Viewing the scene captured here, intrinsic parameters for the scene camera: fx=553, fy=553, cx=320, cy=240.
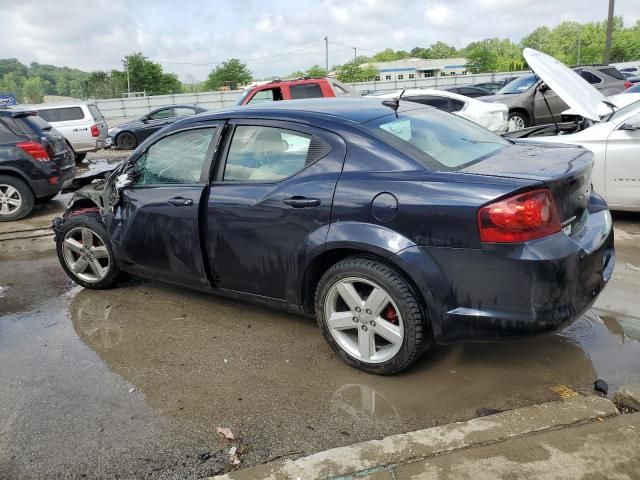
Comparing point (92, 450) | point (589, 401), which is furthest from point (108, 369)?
point (589, 401)

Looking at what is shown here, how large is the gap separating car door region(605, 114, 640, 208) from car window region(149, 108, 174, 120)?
1558 centimetres

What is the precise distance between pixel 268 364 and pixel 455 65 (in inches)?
4225

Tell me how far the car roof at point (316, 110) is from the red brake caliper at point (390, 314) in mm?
1159

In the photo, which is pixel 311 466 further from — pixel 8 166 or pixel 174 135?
pixel 8 166

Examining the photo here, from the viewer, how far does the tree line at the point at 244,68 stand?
2719 inches

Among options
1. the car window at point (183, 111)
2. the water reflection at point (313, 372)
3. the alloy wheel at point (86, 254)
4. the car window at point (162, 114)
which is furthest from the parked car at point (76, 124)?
the water reflection at point (313, 372)

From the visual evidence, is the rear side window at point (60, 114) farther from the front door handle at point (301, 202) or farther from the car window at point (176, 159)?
the front door handle at point (301, 202)

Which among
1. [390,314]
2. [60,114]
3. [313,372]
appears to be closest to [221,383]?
[313,372]

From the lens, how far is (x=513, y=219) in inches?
107

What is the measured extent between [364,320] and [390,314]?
15cm

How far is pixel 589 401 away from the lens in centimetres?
283

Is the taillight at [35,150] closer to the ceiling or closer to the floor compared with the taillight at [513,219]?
closer to the ceiling

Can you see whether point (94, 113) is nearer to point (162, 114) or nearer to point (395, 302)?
point (162, 114)

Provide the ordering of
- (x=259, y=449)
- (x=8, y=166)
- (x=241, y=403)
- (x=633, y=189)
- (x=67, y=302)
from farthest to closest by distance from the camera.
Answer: (x=8, y=166), (x=633, y=189), (x=67, y=302), (x=241, y=403), (x=259, y=449)
